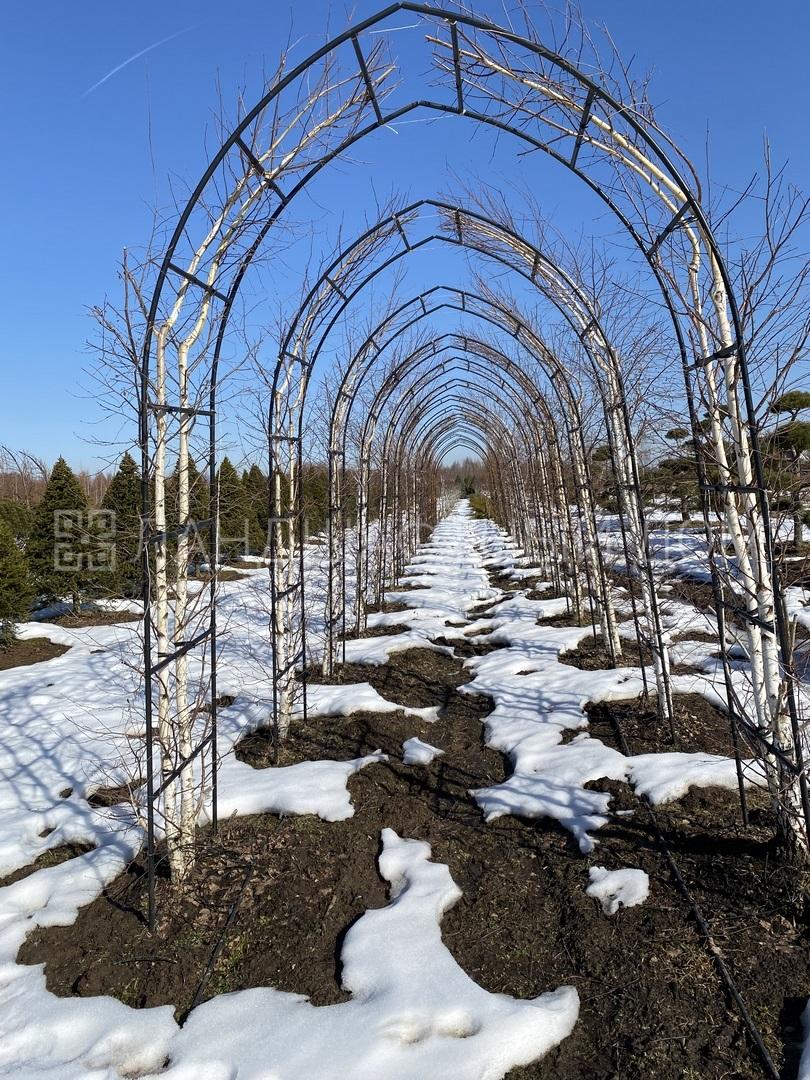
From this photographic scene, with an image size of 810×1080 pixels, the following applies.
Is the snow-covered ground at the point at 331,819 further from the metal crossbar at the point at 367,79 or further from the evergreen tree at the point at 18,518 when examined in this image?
the evergreen tree at the point at 18,518

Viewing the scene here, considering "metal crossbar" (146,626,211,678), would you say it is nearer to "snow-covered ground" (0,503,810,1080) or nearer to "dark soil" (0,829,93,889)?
"snow-covered ground" (0,503,810,1080)

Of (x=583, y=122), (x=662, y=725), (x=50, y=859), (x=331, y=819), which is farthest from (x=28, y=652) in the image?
(x=583, y=122)

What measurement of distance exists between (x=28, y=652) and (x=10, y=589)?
3.07 feet

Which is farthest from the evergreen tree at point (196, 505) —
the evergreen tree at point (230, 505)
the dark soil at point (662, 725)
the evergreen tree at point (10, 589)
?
the evergreen tree at point (10, 589)

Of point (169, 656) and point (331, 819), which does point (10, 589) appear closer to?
point (331, 819)

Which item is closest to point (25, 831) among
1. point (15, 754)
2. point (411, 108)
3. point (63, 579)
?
point (15, 754)

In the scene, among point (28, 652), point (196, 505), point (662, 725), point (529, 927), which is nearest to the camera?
point (529, 927)

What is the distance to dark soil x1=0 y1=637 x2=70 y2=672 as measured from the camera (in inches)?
336

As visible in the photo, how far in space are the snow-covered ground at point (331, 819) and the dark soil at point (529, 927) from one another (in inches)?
3.6

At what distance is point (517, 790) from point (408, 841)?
0.87m

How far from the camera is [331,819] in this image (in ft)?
13.0

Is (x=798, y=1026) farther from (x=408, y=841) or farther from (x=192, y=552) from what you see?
(x=192, y=552)

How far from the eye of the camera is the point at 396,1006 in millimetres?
2443

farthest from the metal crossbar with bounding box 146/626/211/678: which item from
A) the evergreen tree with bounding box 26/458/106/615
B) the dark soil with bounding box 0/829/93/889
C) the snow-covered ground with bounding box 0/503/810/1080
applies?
the evergreen tree with bounding box 26/458/106/615
